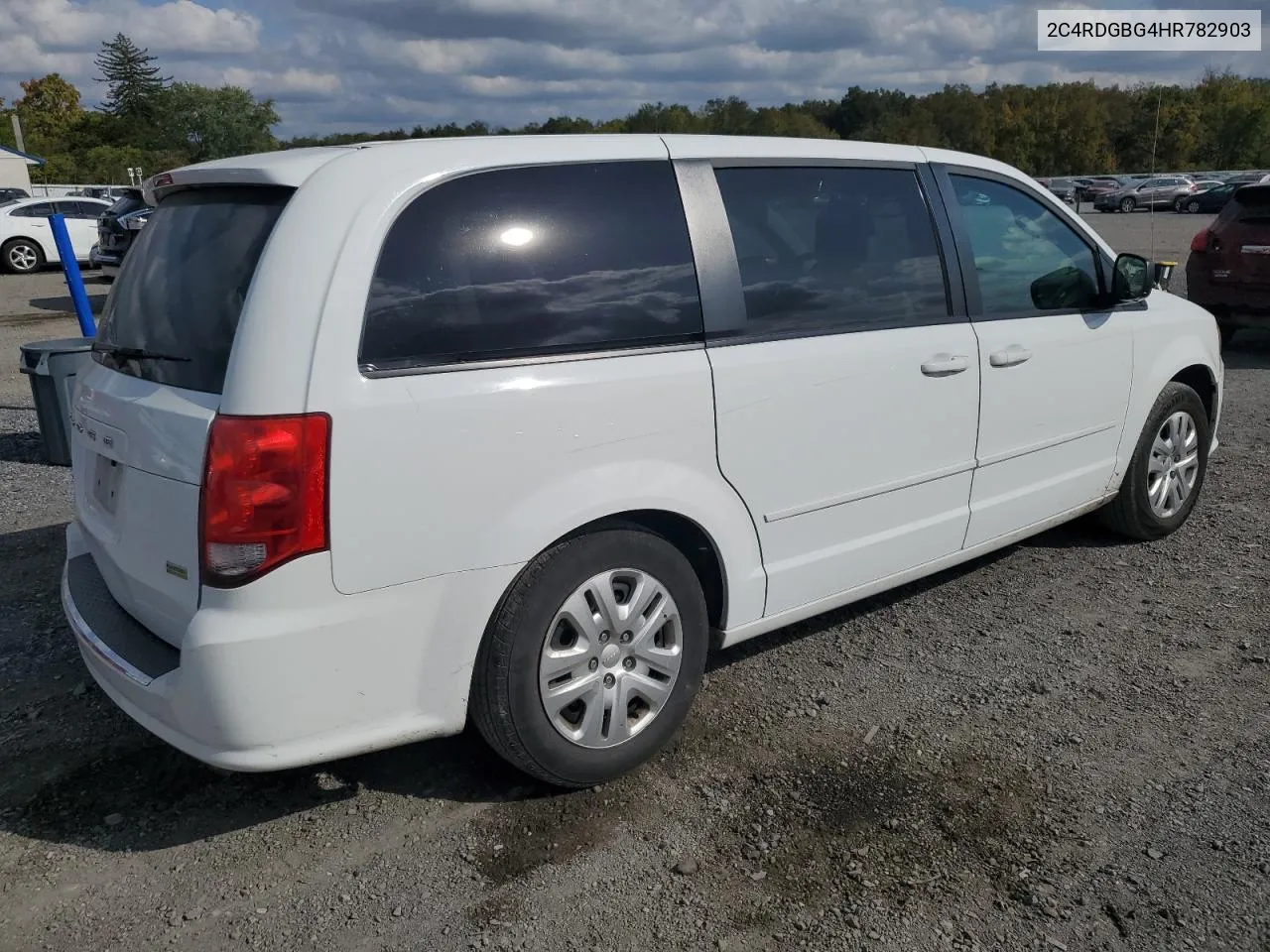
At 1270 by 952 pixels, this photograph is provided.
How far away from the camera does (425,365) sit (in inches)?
108

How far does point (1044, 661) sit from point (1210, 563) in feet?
5.03

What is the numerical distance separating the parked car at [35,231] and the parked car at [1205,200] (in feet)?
117

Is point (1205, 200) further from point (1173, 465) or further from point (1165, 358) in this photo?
point (1165, 358)

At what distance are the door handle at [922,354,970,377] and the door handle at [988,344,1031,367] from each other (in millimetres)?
165

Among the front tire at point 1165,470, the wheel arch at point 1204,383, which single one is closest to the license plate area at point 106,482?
the front tire at point 1165,470

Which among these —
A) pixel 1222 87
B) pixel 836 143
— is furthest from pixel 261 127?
pixel 836 143

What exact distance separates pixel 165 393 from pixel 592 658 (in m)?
1.36

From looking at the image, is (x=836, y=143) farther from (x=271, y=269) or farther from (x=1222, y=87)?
(x=1222, y=87)

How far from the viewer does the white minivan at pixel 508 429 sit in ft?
8.55

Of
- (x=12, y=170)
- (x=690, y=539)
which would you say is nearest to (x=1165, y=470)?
(x=690, y=539)

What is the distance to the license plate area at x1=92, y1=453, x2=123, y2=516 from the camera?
299cm

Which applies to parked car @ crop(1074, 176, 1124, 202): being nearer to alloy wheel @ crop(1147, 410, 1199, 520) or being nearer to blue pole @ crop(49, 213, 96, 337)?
alloy wheel @ crop(1147, 410, 1199, 520)

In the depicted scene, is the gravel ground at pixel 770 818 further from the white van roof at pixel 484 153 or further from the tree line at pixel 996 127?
the tree line at pixel 996 127

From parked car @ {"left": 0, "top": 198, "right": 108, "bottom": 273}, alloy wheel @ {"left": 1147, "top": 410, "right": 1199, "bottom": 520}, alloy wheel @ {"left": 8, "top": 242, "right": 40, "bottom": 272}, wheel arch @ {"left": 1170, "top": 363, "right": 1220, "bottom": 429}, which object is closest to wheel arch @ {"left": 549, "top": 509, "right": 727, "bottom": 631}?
alloy wheel @ {"left": 1147, "top": 410, "right": 1199, "bottom": 520}
